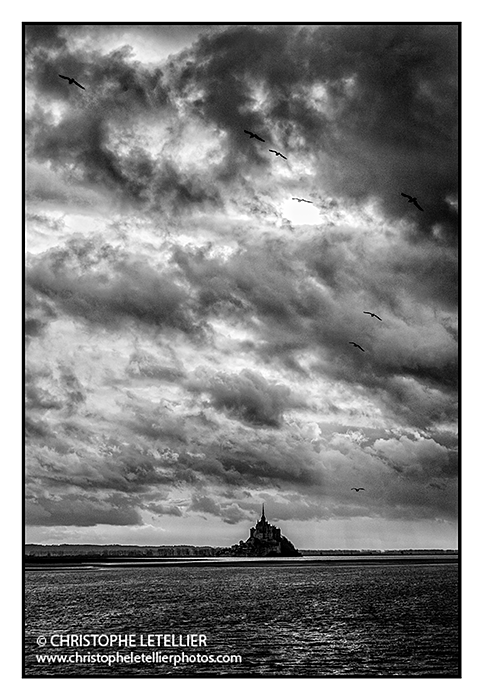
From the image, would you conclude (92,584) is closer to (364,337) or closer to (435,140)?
(364,337)

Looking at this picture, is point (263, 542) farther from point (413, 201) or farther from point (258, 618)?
point (413, 201)

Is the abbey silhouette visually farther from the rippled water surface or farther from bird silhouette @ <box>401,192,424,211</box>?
bird silhouette @ <box>401,192,424,211</box>

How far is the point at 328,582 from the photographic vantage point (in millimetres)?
65500

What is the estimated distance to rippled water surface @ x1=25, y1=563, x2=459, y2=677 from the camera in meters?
26.4

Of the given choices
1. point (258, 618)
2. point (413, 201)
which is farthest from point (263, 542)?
point (413, 201)

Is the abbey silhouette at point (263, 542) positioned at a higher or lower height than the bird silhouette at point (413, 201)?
lower

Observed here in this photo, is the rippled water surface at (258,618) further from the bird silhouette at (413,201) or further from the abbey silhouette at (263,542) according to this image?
the bird silhouette at (413,201)

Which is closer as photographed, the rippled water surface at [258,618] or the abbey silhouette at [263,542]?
the rippled water surface at [258,618]

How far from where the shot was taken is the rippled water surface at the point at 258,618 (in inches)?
1039

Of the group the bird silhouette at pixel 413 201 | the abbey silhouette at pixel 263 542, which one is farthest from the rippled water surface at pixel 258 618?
A: the bird silhouette at pixel 413 201

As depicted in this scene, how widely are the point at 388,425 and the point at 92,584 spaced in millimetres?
28508

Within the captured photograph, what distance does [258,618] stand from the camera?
39375mm

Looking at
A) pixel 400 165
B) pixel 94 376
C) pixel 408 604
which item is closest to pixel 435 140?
pixel 400 165

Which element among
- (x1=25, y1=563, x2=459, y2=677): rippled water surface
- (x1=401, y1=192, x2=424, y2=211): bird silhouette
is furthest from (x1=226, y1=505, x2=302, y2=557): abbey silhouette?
(x1=401, y1=192, x2=424, y2=211): bird silhouette
